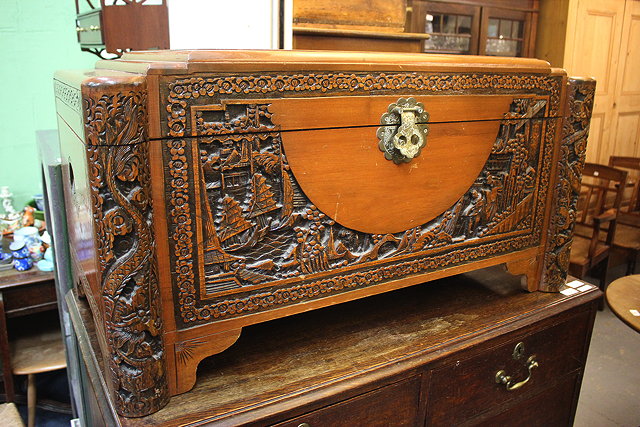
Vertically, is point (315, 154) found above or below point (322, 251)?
above

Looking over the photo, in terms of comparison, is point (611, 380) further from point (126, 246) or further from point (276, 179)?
point (126, 246)

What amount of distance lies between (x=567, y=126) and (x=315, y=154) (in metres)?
0.57

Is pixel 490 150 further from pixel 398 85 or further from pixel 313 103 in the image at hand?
pixel 313 103

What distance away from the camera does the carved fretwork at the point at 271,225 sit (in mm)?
712

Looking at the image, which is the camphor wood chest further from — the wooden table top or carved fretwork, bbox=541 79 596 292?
the wooden table top

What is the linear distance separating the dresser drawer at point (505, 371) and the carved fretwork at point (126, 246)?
0.49 metres

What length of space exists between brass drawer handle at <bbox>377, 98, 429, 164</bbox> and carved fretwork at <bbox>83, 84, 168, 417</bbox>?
376 mm

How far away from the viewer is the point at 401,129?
0.85 meters

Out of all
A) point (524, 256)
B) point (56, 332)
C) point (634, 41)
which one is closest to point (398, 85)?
point (524, 256)

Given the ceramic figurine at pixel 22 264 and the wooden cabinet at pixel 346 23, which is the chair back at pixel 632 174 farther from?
the ceramic figurine at pixel 22 264

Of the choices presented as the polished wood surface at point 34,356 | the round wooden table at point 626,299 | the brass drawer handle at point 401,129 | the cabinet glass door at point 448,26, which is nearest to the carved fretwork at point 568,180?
the brass drawer handle at point 401,129

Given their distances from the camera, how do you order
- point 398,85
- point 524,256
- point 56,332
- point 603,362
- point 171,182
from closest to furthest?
1. point 171,182
2. point 398,85
3. point 524,256
4. point 56,332
5. point 603,362

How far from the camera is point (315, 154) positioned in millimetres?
789

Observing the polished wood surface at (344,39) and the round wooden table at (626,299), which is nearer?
the round wooden table at (626,299)
